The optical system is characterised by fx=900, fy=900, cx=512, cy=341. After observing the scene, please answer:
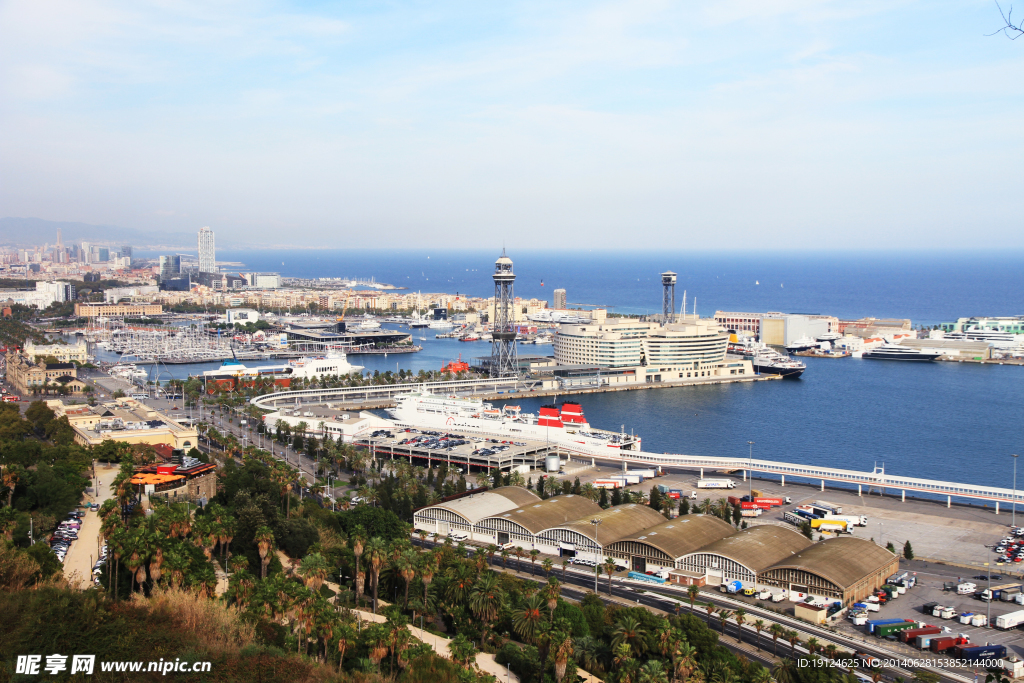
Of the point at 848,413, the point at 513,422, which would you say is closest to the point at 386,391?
the point at 513,422

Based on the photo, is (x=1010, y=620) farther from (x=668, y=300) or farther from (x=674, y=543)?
(x=668, y=300)

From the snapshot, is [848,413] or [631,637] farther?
[848,413]

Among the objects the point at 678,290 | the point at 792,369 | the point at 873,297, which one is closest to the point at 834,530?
the point at 792,369

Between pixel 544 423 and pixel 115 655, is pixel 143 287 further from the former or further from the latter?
pixel 115 655

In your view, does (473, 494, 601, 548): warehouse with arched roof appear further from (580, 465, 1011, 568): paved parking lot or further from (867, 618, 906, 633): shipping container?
(867, 618, 906, 633): shipping container

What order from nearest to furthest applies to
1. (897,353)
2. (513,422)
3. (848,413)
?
(513,422)
(848,413)
(897,353)

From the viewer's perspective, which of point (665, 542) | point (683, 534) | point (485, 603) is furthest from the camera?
point (683, 534)
